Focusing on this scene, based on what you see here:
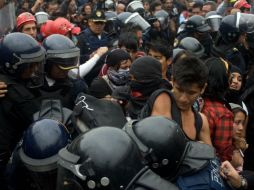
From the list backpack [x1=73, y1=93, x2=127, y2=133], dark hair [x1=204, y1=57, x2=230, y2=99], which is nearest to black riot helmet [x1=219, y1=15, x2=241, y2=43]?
dark hair [x1=204, y1=57, x2=230, y2=99]

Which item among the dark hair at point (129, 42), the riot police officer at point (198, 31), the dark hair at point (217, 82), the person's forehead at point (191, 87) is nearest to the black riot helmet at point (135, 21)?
the riot police officer at point (198, 31)

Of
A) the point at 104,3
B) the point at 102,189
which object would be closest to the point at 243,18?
the point at 102,189

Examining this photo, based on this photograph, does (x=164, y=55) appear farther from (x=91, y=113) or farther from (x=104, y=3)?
(x=104, y=3)

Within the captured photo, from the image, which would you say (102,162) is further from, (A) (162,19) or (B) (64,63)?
(A) (162,19)

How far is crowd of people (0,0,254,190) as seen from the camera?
1.72 metres

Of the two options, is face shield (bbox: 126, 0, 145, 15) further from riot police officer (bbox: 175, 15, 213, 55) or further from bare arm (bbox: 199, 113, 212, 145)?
bare arm (bbox: 199, 113, 212, 145)

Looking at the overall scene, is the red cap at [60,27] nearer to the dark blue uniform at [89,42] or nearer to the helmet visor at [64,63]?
the dark blue uniform at [89,42]

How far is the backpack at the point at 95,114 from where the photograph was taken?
2393mm

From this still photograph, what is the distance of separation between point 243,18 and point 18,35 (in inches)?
116

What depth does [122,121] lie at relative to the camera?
247 centimetres

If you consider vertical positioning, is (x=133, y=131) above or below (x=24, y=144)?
above

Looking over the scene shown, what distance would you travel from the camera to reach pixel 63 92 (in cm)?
333

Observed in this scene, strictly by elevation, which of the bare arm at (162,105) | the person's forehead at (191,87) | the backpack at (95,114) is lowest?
the backpack at (95,114)

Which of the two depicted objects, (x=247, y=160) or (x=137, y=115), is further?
(x=247, y=160)
